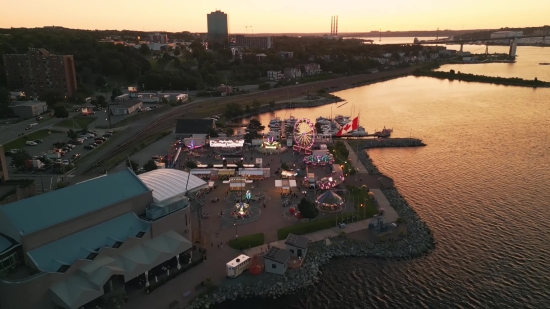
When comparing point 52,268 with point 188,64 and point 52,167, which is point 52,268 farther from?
point 188,64

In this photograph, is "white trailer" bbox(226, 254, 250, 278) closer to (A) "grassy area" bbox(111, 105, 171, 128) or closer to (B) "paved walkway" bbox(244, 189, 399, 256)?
(B) "paved walkway" bbox(244, 189, 399, 256)

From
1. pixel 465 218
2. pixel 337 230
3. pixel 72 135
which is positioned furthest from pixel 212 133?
pixel 465 218

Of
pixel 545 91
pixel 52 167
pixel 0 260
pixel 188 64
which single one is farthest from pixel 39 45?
pixel 545 91

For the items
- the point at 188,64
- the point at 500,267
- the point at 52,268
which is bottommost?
the point at 500,267

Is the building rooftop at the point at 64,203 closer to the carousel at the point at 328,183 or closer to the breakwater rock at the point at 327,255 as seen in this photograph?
the breakwater rock at the point at 327,255

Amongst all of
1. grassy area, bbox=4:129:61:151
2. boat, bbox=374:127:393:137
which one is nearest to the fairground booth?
boat, bbox=374:127:393:137

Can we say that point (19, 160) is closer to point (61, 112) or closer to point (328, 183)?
point (61, 112)
